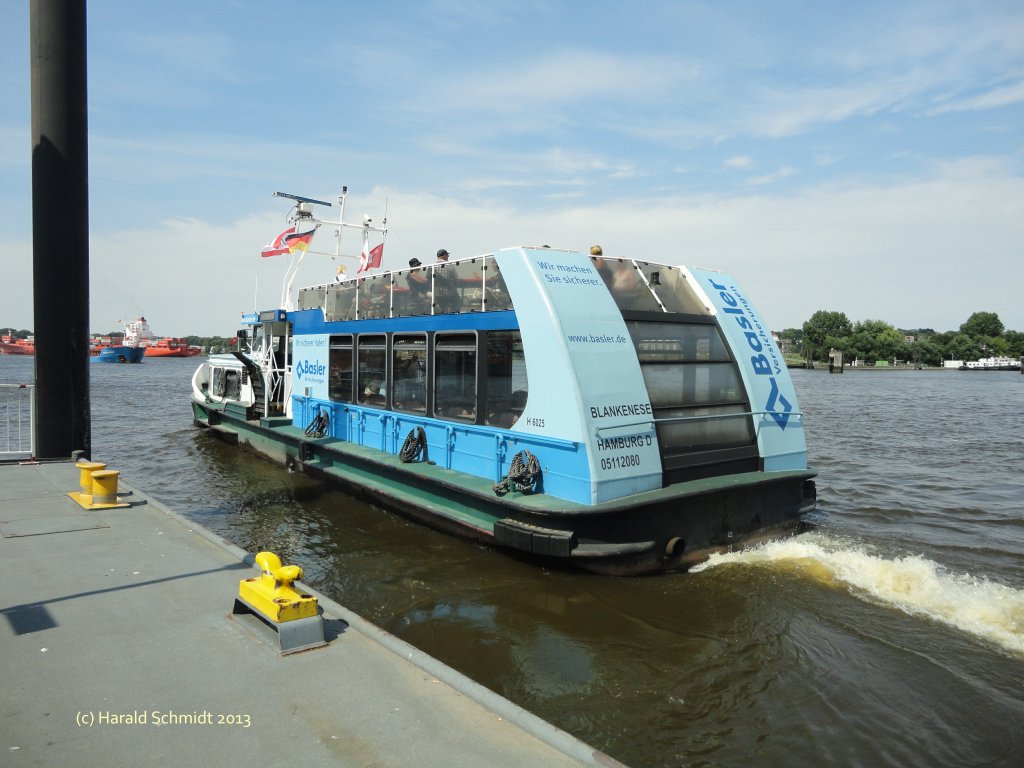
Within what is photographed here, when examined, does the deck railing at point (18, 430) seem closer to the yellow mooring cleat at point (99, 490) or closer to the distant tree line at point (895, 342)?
the yellow mooring cleat at point (99, 490)

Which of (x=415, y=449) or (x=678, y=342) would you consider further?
(x=415, y=449)

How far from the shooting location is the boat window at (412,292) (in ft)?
30.8

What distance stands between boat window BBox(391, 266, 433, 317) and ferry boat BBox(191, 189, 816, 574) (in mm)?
31

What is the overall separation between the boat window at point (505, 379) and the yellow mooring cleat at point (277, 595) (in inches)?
147

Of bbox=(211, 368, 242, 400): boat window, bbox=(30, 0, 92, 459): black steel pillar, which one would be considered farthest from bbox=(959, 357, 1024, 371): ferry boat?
bbox=(30, 0, 92, 459): black steel pillar

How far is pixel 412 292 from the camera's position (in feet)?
32.0

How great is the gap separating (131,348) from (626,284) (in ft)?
286

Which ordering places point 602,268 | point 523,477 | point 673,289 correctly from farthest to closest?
point 673,289 → point 602,268 → point 523,477

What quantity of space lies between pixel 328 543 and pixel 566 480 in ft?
11.5

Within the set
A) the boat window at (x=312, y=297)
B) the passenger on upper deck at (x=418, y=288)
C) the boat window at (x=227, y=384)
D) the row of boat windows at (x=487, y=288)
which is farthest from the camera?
the boat window at (x=227, y=384)

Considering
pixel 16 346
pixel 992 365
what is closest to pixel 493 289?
pixel 992 365

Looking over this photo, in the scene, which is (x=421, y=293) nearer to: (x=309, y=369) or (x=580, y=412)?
(x=580, y=412)

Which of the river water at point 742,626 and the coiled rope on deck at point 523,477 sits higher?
the coiled rope on deck at point 523,477

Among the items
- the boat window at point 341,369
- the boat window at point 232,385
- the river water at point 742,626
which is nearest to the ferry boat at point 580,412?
the river water at point 742,626
